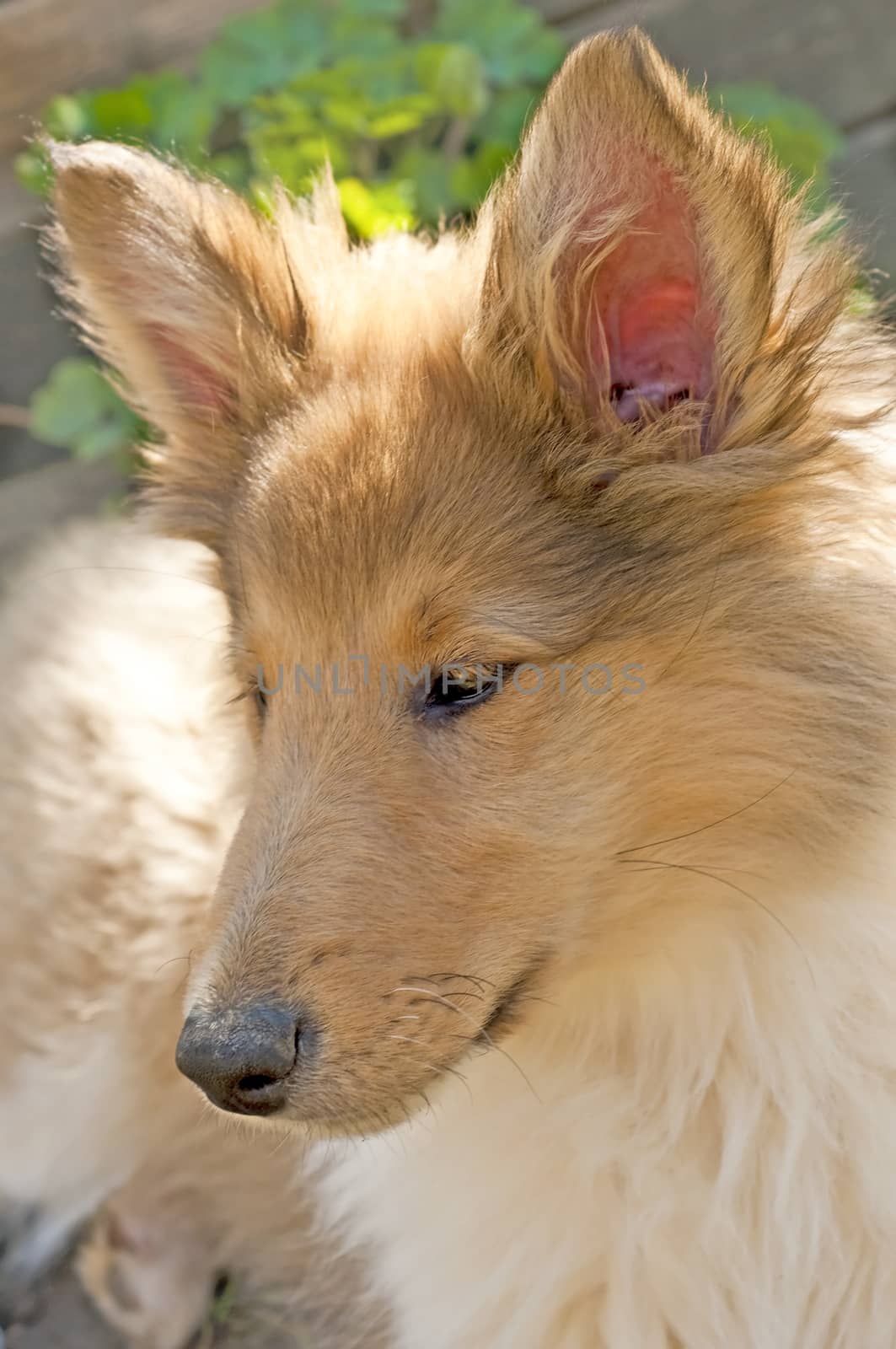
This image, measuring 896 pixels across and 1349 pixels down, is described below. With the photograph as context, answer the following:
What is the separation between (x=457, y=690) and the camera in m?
1.89

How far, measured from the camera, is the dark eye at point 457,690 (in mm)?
1872

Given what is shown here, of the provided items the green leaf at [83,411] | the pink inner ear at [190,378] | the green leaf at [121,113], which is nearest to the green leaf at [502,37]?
the green leaf at [121,113]

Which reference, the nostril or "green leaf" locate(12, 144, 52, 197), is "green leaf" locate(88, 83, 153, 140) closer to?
"green leaf" locate(12, 144, 52, 197)

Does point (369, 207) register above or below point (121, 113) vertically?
below

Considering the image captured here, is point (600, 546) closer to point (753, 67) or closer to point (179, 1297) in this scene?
point (179, 1297)

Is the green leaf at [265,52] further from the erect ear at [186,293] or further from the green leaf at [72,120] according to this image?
the erect ear at [186,293]

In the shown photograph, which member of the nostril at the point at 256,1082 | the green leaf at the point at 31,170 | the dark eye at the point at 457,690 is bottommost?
the nostril at the point at 256,1082

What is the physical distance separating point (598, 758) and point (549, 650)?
0.17 metres

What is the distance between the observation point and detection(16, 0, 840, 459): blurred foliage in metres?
3.80

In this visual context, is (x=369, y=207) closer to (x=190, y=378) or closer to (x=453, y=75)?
(x=453, y=75)

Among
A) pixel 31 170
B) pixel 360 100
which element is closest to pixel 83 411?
pixel 31 170

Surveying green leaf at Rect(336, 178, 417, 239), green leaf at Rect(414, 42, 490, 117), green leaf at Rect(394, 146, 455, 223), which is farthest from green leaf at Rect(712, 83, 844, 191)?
green leaf at Rect(336, 178, 417, 239)

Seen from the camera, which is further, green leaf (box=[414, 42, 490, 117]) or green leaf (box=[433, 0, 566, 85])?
green leaf (box=[433, 0, 566, 85])

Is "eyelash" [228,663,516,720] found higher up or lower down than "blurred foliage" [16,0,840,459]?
lower down
